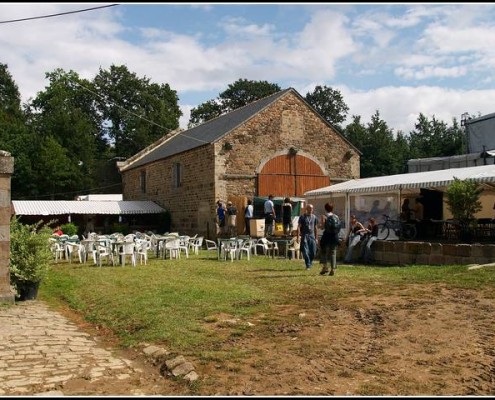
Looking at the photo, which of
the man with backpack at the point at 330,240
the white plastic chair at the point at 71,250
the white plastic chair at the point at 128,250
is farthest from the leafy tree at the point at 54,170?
the man with backpack at the point at 330,240

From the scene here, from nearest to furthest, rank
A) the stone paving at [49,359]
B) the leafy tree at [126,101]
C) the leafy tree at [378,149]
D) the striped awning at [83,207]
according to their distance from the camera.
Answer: the stone paving at [49,359] → the striped awning at [83,207] → the leafy tree at [378,149] → the leafy tree at [126,101]

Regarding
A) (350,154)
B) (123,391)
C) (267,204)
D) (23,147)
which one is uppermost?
(23,147)

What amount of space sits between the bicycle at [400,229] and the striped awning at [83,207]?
52.8 ft

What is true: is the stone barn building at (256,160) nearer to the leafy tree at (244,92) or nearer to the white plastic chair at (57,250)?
the white plastic chair at (57,250)

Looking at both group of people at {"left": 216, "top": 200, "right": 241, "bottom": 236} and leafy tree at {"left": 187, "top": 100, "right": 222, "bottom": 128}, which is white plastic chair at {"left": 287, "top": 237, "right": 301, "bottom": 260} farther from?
leafy tree at {"left": 187, "top": 100, "right": 222, "bottom": 128}

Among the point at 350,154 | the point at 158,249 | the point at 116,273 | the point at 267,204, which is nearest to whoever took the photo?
the point at 116,273

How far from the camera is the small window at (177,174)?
27.7 meters

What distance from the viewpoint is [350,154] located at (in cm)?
2723

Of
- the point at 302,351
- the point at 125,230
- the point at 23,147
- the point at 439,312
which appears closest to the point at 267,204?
the point at 125,230

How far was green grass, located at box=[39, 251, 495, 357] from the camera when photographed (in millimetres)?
6705

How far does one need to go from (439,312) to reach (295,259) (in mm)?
9468

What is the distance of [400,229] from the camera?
16.4m

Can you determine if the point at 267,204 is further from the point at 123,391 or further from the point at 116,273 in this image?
the point at 123,391

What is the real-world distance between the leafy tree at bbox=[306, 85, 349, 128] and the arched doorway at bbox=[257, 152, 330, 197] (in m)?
37.8
